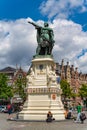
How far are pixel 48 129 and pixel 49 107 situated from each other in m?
8.98

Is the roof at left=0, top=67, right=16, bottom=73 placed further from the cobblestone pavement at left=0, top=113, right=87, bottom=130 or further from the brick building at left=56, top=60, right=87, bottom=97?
the cobblestone pavement at left=0, top=113, right=87, bottom=130

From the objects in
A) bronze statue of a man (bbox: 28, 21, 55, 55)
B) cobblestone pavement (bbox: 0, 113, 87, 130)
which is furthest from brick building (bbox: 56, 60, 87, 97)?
cobblestone pavement (bbox: 0, 113, 87, 130)

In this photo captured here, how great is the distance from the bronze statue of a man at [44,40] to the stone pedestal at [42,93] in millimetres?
1244

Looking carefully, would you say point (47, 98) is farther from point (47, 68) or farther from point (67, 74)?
point (67, 74)

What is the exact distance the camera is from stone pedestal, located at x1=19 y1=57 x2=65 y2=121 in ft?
102

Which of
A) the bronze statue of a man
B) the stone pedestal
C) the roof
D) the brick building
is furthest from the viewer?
the brick building

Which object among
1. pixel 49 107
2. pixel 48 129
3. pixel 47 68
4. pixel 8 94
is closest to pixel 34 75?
pixel 47 68

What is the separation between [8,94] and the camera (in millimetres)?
73688

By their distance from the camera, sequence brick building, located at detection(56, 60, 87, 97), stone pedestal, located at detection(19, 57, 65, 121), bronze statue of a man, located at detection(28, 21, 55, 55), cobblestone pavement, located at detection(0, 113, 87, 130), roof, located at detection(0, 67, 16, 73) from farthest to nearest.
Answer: brick building, located at detection(56, 60, 87, 97), roof, located at detection(0, 67, 16, 73), bronze statue of a man, located at detection(28, 21, 55, 55), stone pedestal, located at detection(19, 57, 65, 121), cobblestone pavement, located at detection(0, 113, 87, 130)

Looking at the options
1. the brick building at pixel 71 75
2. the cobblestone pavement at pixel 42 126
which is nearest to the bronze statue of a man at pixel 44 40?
the cobblestone pavement at pixel 42 126

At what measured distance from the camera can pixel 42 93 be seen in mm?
31969

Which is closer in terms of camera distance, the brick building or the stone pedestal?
the stone pedestal

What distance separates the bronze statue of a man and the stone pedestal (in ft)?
4.08

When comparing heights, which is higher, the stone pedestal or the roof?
the roof
